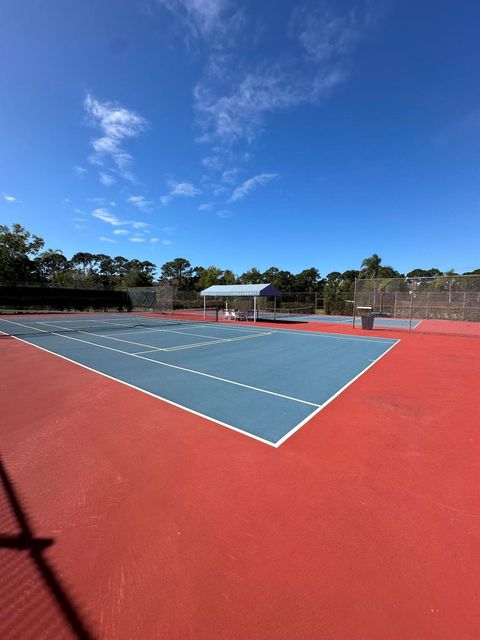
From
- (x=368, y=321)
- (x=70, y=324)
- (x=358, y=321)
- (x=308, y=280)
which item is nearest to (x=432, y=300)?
(x=358, y=321)

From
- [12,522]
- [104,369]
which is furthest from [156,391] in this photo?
[12,522]

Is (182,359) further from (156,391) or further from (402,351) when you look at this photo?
(402,351)

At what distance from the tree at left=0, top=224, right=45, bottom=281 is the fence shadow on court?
49.5m

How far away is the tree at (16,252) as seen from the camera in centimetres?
4191

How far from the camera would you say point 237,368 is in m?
9.49

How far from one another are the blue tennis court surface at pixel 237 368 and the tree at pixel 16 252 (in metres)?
32.9

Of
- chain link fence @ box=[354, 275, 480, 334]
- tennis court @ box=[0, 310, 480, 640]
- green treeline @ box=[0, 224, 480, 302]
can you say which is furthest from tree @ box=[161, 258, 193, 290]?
tennis court @ box=[0, 310, 480, 640]

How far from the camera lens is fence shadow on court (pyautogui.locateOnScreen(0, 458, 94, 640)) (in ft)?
6.98

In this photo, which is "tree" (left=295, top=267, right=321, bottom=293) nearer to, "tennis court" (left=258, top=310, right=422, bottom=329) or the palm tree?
the palm tree

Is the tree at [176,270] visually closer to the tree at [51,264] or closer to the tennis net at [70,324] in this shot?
the tree at [51,264]

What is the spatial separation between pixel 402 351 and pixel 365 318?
7944mm

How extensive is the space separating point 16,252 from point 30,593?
170 ft

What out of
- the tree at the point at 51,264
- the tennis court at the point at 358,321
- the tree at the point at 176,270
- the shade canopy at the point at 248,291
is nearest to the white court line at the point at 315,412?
the tennis court at the point at 358,321

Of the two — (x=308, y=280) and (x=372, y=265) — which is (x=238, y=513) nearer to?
(x=372, y=265)
